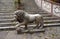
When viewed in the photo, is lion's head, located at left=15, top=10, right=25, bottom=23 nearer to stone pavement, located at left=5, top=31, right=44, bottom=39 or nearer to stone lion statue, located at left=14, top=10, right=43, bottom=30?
stone lion statue, located at left=14, top=10, right=43, bottom=30

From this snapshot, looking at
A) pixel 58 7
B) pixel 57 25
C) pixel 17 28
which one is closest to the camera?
pixel 17 28

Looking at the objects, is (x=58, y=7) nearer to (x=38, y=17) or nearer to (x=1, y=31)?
(x=38, y=17)

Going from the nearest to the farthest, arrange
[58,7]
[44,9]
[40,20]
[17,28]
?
[17,28], [40,20], [58,7], [44,9]

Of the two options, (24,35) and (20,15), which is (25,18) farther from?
(24,35)

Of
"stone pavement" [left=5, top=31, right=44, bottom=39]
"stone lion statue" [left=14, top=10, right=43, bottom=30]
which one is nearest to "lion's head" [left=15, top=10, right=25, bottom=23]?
"stone lion statue" [left=14, top=10, right=43, bottom=30]

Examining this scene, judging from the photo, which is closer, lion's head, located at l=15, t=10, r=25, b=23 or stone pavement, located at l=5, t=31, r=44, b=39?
stone pavement, located at l=5, t=31, r=44, b=39

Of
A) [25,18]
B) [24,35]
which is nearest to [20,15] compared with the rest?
[25,18]

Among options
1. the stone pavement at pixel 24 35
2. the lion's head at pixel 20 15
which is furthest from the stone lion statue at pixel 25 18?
the stone pavement at pixel 24 35

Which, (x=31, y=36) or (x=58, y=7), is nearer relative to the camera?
(x=31, y=36)

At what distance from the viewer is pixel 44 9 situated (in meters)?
10.5

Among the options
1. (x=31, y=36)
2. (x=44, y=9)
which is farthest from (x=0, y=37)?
(x=44, y=9)

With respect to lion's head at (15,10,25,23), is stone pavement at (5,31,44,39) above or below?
below

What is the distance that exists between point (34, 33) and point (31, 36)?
0.39 m

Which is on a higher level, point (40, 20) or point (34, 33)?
point (40, 20)
